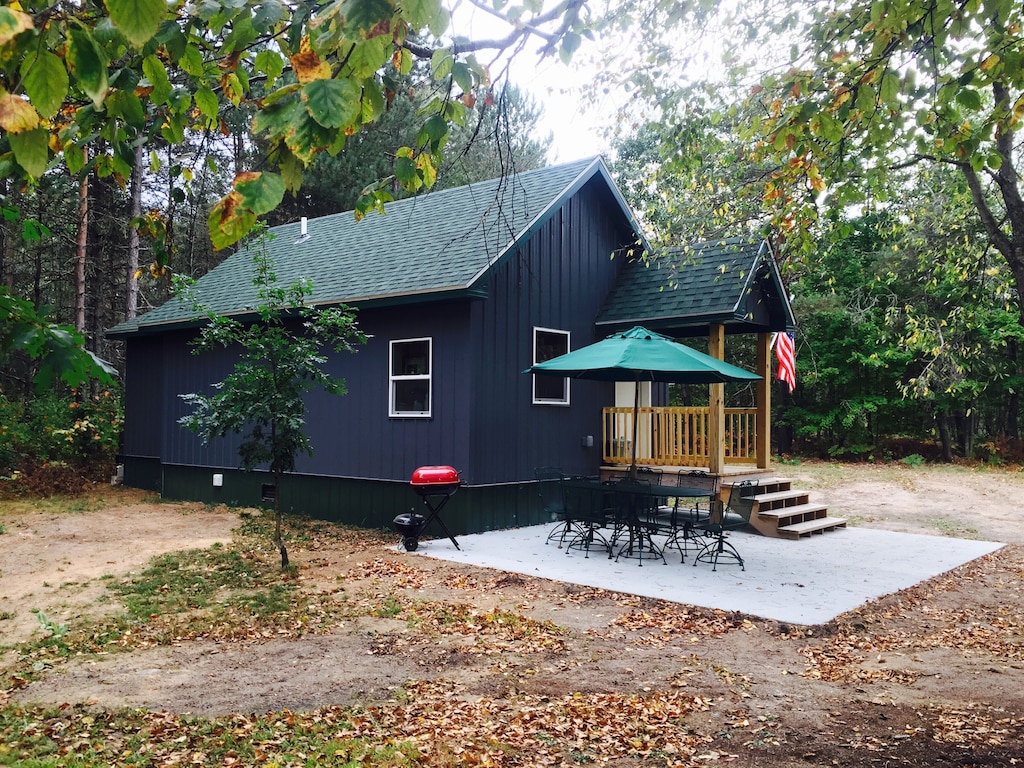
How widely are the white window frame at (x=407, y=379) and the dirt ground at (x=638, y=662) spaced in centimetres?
254

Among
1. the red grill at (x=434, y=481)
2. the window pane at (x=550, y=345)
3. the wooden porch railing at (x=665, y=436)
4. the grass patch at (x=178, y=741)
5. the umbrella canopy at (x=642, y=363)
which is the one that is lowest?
the grass patch at (x=178, y=741)

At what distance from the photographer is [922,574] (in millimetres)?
8422

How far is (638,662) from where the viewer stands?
5445mm

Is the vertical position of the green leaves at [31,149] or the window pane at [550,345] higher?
the window pane at [550,345]

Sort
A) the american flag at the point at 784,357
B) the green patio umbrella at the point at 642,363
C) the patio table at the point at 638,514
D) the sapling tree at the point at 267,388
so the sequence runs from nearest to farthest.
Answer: the sapling tree at the point at 267,388
the green patio umbrella at the point at 642,363
the patio table at the point at 638,514
the american flag at the point at 784,357

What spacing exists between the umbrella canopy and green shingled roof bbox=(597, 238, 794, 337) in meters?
1.87

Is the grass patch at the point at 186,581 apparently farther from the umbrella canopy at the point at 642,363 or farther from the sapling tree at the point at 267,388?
the umbrella canopy at the point at 642,363

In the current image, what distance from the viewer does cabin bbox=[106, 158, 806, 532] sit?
35.3 feet

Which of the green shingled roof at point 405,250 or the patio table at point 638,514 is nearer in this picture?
the patio table at point 638,514

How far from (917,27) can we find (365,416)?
898 centimetres

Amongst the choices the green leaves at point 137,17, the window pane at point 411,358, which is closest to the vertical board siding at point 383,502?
the window pane at point 411,358

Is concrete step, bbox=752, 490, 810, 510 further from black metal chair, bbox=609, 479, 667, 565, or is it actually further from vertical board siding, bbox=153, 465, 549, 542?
vertical board siding, bbox=153, 465, 549, 542

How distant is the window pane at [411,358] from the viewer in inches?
440

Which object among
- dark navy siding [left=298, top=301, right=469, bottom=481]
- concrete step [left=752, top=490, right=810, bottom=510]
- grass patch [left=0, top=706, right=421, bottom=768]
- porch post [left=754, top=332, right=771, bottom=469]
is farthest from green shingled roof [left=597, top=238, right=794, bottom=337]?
grass patch [left=0, top=706, right=421, bottom=768]
